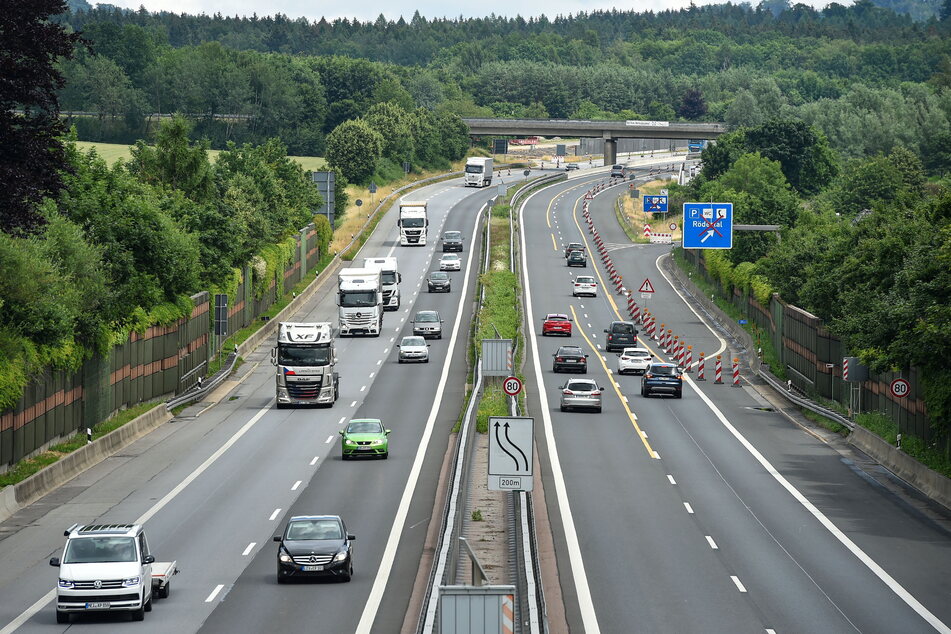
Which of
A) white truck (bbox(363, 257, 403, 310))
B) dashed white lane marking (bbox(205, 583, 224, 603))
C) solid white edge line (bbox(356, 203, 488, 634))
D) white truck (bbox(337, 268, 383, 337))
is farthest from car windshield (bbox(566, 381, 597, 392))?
white truck (bbox(363, 257, 403, 310))

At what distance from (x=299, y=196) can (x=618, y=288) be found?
26.6 metres

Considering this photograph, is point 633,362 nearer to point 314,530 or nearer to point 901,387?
point 901,387

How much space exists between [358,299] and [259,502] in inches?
1549

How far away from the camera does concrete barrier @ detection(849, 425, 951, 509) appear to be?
40.7 m

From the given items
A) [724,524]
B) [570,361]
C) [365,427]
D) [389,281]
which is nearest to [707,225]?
[570,361]

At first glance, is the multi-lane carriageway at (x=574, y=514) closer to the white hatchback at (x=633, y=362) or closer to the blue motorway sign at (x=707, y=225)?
the white hatchback at (x=633, y=362)

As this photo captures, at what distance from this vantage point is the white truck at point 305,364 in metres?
57.0

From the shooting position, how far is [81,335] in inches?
1955

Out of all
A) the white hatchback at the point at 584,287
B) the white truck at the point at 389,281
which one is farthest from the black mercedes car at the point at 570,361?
the white hatchback at the point at 584,287

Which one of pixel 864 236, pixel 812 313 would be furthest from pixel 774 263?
pixel 864 236

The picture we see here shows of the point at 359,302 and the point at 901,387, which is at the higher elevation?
the point at 901,387

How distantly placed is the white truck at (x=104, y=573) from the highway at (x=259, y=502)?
1.36 ft

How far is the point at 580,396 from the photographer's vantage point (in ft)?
187

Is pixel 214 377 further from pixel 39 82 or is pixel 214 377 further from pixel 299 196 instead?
pixel 299 196
